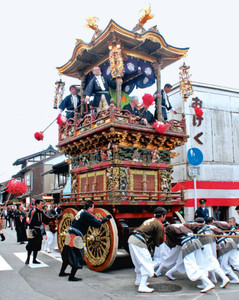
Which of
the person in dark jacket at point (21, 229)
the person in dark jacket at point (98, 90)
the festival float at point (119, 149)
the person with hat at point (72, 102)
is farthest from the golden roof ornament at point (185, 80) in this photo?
the person in dark jacket at point (21, 229)

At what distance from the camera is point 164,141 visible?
9898 millimetres

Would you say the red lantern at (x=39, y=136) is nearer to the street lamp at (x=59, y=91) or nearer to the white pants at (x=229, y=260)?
the street lamp at (x=59, y=91)

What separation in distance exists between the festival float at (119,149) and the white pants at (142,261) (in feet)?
4.21

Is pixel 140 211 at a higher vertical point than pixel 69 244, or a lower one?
higher

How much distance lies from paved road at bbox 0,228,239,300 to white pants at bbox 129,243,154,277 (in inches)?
15.2

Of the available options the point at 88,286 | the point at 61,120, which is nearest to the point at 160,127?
the point at 61,120

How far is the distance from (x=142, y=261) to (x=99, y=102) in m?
6.25

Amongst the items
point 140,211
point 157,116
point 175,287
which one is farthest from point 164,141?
point 175,287

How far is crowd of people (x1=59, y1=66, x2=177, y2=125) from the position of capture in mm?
10258

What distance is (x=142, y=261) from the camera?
5.58m

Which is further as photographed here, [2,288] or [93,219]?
[93,219]

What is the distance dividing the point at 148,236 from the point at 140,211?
2.98 m

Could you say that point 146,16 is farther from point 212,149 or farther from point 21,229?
point 21,229

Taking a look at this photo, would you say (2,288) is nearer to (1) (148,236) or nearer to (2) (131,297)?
(2) (131,297)
